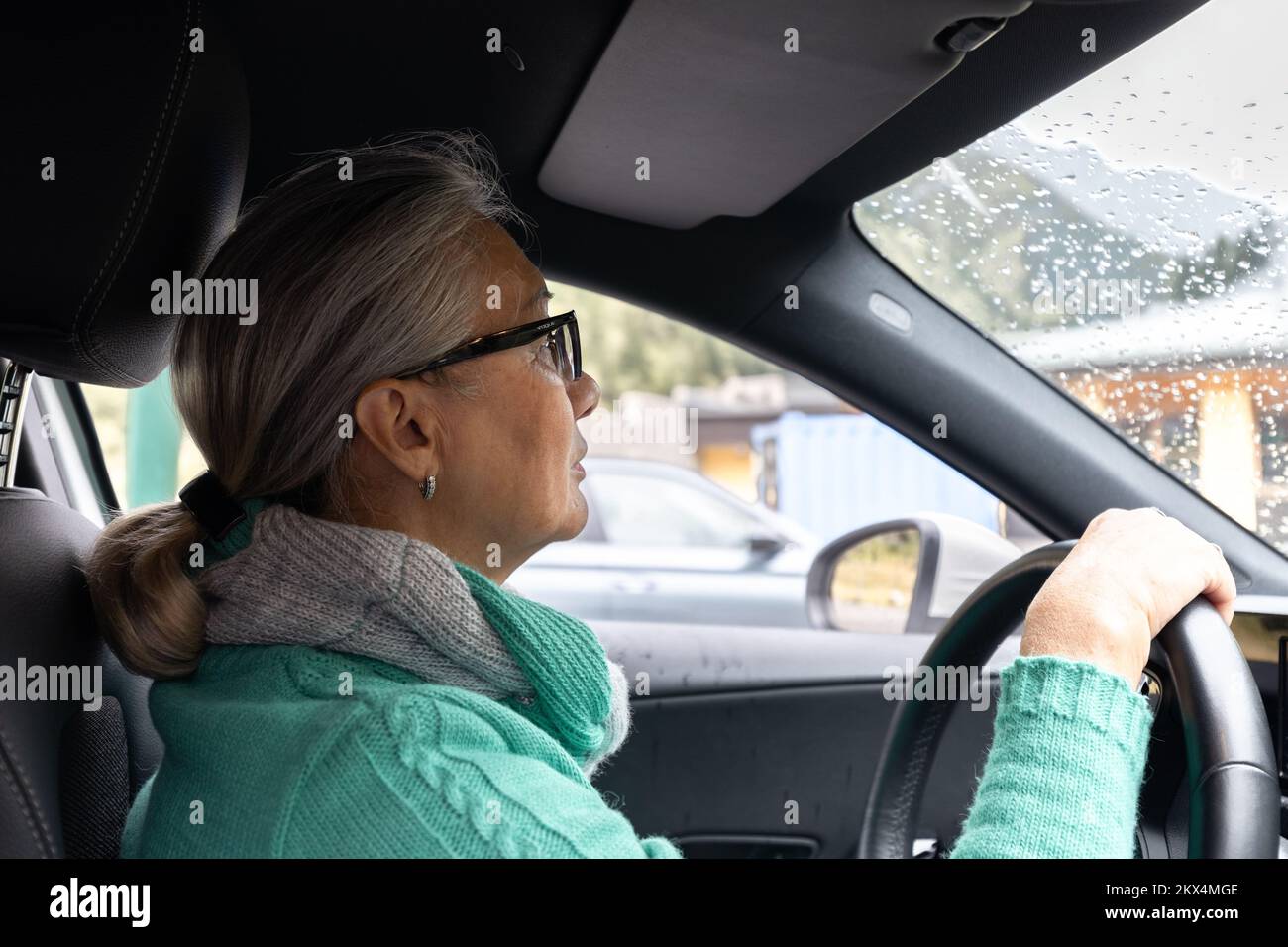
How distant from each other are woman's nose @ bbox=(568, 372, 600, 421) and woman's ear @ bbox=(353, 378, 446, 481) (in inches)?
9.5

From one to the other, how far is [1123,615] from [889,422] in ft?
3.14

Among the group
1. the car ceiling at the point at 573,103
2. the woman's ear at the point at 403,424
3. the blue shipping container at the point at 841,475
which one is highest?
the blue shipping container at the point at 841,475

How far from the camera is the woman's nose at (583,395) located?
1709 mm

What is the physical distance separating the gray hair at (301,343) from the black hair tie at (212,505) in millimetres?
16

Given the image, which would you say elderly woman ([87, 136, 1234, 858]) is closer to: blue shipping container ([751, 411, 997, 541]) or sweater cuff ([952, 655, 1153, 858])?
sweater cuff ([952, 655, 1153, 858])

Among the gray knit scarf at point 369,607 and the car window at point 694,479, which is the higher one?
the car window at point 694,479

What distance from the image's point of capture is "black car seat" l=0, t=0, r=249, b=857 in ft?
3.93

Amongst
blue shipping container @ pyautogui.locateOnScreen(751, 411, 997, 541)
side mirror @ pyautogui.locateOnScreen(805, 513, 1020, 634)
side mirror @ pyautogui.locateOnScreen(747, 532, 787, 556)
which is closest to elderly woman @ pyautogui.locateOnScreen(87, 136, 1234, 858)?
side mirror @ pyautogui.locateOnScreen(805, 513, 1020, 634)

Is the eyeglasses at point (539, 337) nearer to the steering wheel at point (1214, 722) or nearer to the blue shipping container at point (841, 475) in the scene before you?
the steering wheel at point (1214, 722)

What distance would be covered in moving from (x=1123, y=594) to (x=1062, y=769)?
20 cm

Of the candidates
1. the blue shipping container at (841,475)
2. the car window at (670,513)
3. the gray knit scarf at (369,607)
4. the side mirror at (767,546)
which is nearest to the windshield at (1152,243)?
the gray knit scarf at (369,607)

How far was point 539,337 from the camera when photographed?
1607mm

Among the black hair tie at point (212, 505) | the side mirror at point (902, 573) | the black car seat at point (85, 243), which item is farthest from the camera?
the side mirror at point (902, 573)

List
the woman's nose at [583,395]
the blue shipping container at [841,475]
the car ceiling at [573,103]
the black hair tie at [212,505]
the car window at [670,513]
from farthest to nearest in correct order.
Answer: the blue shipping container at [841,475], the car window at [670,513], the woman's nose at [583,395], the car ceiling at [573,103], the black hair tie at [212,505]
